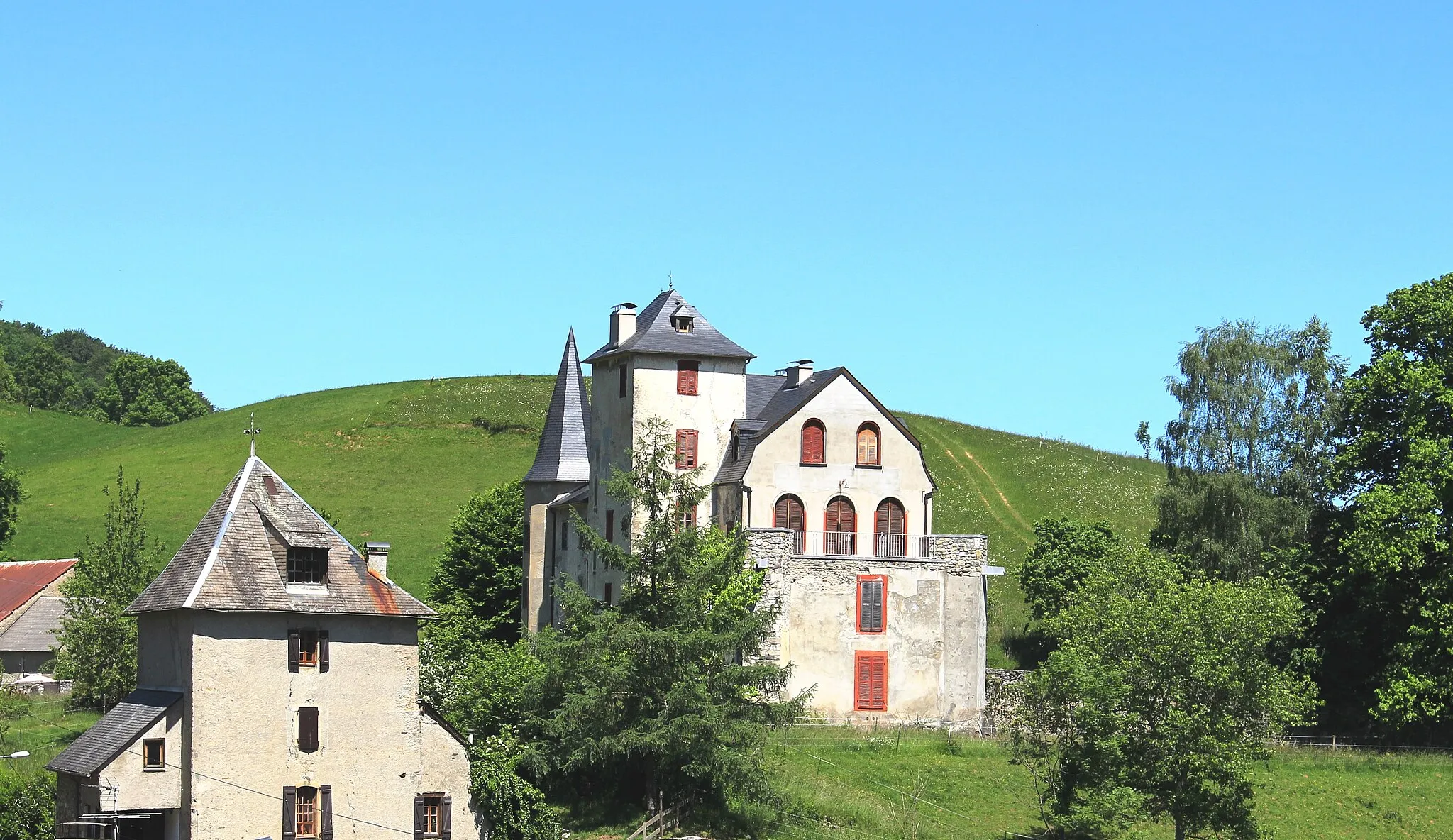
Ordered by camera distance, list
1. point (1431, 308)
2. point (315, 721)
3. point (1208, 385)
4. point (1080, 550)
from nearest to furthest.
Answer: point (315, 721) → point (1431, 308) → point (1208, 385) → point (1080, 550)

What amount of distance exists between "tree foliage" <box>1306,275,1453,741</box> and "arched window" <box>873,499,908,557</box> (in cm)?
1476

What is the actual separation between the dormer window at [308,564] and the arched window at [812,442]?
68.4 feet

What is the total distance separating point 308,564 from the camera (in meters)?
43.8

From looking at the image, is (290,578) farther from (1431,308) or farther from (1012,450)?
(1012,450)

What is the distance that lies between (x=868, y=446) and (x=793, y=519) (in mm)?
3733

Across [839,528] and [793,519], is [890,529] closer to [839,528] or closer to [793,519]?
[839,528]

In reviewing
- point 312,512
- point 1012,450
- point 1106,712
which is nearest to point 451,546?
point 312,512

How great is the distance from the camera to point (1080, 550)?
78.1 m

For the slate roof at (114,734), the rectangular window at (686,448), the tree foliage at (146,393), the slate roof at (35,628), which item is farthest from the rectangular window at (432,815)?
the tree foliage at (146,393)

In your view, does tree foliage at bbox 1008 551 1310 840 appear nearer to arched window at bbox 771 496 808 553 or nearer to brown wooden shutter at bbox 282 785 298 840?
arched window at bbox 771 496 808 553

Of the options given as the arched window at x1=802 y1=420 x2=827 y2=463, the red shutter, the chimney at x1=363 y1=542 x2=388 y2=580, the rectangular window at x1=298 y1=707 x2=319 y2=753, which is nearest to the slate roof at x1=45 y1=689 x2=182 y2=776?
the rectangular window at x1=298 y1=707 x2=319 y2=753

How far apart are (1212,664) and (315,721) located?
2229 centimetres

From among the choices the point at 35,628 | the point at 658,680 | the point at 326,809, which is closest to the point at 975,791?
the point at 658,680

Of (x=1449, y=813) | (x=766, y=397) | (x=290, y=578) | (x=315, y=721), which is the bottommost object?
(x=1449, y=813)
